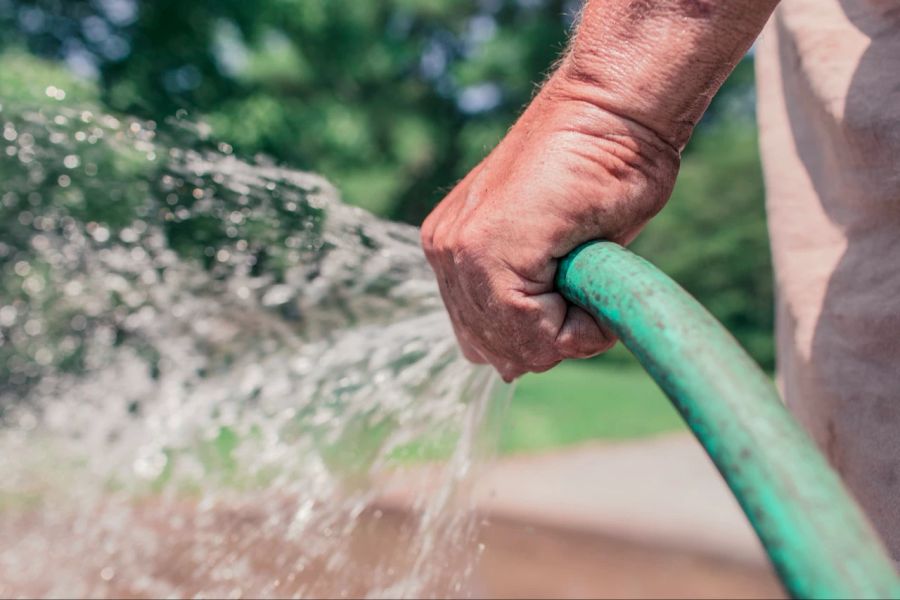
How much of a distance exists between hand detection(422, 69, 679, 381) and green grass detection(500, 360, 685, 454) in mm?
5200

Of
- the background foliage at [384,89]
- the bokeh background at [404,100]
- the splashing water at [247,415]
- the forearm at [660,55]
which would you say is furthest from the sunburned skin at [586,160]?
the background foliage at [384,89]

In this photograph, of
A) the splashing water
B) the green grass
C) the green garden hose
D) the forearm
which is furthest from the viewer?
the green grass

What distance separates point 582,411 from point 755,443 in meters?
8.73

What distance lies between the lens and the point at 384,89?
1385cm

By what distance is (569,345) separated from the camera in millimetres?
1113

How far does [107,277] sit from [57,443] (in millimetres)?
1539

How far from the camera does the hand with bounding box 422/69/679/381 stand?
1040 millimetres

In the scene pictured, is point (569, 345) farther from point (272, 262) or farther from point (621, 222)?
point (272, 262)

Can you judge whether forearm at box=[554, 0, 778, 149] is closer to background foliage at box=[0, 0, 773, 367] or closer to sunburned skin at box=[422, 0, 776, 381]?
sunburned skin at box=[422, 0, 776, 381]

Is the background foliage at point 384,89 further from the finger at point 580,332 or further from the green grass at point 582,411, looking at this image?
the finger at point 580,332

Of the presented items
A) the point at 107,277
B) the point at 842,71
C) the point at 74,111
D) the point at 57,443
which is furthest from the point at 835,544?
the point at 107,277

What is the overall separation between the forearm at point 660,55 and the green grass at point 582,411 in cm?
526

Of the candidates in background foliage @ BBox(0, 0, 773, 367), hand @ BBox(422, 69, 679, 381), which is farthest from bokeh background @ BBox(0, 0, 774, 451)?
hand @ BBox(422, 69, 679, 381)

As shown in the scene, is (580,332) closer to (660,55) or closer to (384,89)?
(660,55)
